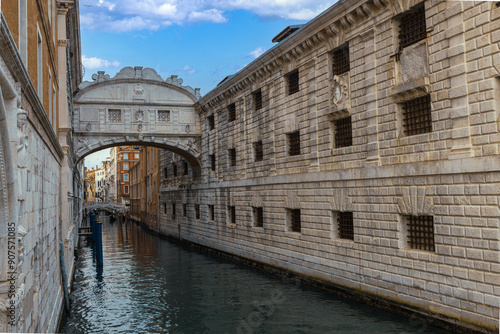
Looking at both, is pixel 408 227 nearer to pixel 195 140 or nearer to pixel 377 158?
pixel 377 158

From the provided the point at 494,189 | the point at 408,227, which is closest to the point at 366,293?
the point at 408,227

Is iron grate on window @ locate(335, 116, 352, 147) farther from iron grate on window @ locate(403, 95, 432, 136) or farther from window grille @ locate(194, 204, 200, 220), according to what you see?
window grille @ locate(194, 204, 200, 220)

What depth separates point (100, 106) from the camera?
2361cm

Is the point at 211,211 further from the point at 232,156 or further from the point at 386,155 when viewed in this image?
the point at 386,155

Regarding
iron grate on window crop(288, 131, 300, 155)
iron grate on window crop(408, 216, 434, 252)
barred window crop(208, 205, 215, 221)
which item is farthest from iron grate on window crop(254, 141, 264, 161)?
iron grate on window crop(408, 216, 434, 252)

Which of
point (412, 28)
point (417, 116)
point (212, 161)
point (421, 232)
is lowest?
point (421, 232)

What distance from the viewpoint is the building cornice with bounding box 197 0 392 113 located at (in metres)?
12.1

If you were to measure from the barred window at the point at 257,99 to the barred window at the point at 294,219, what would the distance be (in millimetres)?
5005

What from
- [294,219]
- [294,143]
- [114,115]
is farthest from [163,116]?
[294,219]

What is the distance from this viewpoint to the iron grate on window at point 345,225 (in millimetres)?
12992

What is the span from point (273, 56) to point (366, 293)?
919cm

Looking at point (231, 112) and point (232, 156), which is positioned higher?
point (231, 112)

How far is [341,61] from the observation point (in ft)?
44.3

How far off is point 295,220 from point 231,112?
25.2 ft
